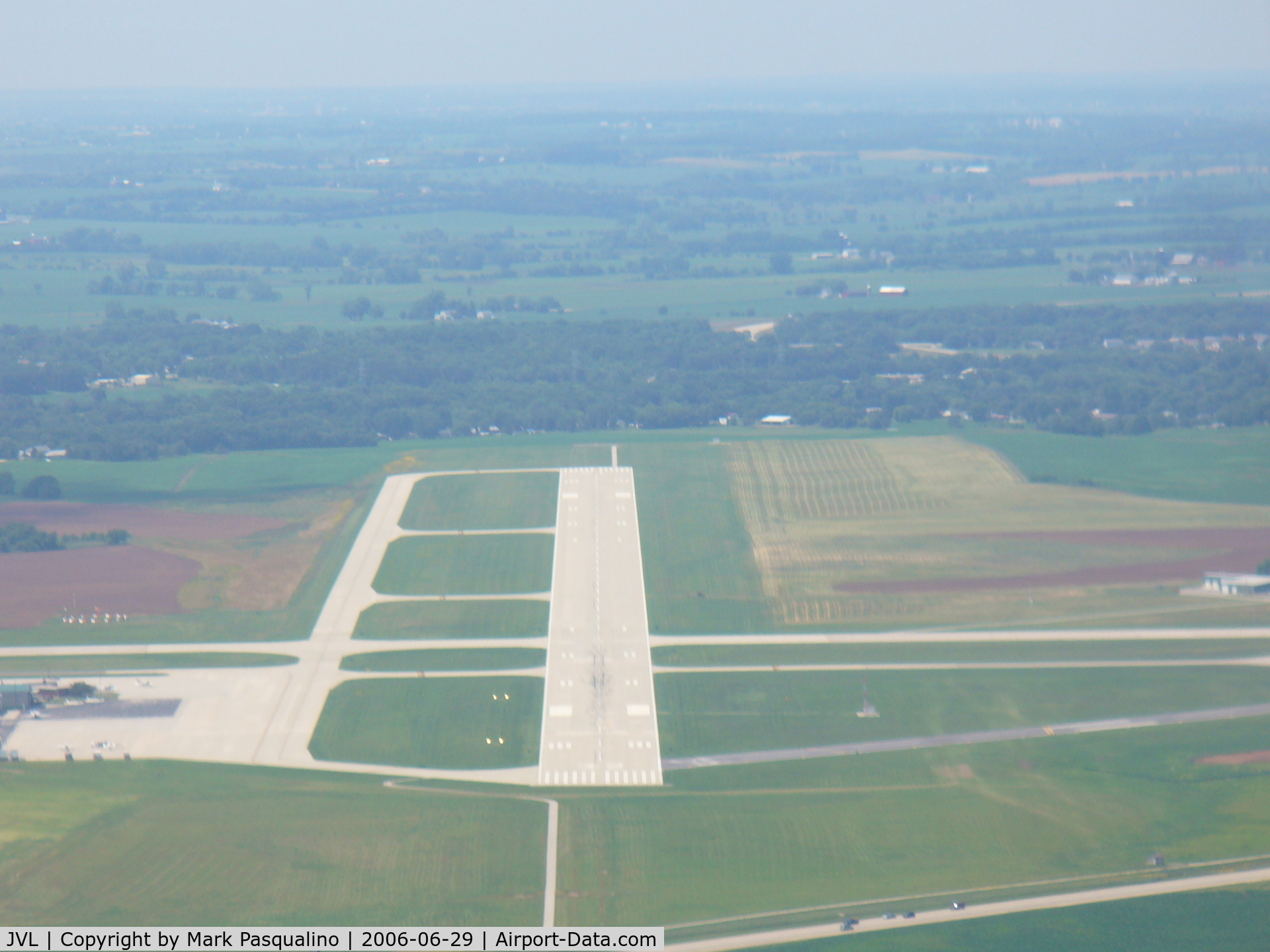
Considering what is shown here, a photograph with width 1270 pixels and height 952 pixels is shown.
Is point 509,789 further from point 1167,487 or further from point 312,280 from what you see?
point 312,280

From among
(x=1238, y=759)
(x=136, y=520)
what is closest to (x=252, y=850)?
(x=1238, y=759)

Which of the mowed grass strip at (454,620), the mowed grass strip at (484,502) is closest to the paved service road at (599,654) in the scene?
the mowed grass strip at (454,620)

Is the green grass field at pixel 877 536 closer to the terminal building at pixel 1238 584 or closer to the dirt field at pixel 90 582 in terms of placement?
the terminal building at pixel 1238 584

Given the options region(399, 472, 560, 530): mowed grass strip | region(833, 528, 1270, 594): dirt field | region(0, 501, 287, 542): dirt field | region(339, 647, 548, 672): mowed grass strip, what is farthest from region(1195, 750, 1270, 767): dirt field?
region(0, 501, 287, 542): dirt field

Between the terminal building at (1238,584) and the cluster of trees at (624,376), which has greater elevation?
the terminal building at (1238,584)

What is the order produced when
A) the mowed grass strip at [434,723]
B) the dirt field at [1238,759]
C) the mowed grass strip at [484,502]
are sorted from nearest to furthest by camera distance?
→ the dirt field at [1238,759], the mowed grass strip at [434,723], the mowed grass strip at [484,502]

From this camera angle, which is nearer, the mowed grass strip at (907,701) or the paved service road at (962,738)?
the paved service road at (962,738)
